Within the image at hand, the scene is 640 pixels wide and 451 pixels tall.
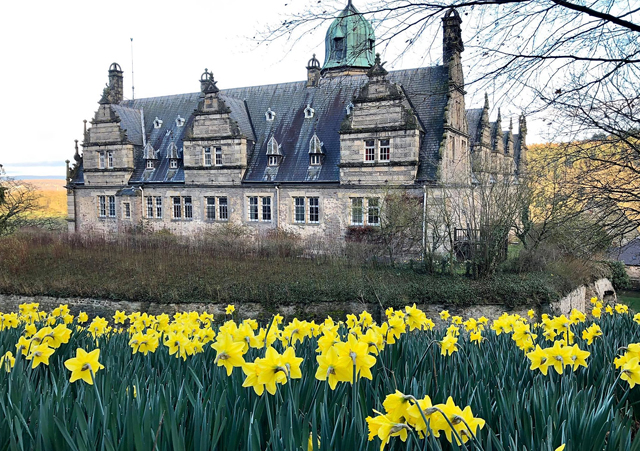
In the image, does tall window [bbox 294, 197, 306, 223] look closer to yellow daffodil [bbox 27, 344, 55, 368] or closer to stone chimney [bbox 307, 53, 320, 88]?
stone chimney [bbox 307, 53, 320, 88]

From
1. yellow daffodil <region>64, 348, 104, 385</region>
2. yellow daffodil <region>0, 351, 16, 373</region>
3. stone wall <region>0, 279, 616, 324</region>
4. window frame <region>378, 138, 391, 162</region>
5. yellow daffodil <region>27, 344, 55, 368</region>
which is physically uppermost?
window frame <region>378, 138, 391, 162</region>

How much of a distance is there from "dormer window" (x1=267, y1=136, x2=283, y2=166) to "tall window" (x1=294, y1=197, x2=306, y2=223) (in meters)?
2.30

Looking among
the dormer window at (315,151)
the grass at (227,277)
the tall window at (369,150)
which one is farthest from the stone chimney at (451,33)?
the dormer window at (315,151)

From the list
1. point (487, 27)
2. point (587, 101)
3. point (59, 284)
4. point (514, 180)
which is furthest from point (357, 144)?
point (487, 27)

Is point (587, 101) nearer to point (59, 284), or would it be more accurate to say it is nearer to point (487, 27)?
point (487, 27)

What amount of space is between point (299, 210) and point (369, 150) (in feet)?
15.7

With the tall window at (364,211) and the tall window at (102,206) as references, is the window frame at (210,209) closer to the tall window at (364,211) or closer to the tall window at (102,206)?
the tall window at (102,206)

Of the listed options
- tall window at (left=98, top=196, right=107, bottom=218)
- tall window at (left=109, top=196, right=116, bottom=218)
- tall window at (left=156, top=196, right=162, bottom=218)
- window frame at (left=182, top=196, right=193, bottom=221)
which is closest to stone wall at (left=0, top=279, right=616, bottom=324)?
window frame at (left=182, top=196, right=193, bottom=221)

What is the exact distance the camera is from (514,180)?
17875mm

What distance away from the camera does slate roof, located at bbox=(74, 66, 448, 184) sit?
75.2 ft

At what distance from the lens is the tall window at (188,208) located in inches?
1067

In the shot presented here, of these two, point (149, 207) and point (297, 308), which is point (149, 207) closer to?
point (149, 207)

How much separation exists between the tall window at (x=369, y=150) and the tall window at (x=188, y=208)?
35.0 ft

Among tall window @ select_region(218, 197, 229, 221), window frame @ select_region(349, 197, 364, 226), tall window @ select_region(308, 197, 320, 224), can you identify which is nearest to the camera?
window frame @ select_region(349, 197, 364, 226)
